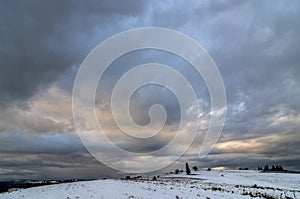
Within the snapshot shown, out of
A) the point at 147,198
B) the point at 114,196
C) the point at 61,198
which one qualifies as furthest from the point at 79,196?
the point at 147,198

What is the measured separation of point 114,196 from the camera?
2877 cm

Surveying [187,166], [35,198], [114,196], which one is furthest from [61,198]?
[187,166]

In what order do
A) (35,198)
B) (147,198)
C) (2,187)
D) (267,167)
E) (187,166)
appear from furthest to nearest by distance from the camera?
(267,167) < (187,166) < (2,187) < (35,198) < (147,198)

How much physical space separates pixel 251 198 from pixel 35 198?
23.5 metres

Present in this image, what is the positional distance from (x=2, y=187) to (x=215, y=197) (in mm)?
41845

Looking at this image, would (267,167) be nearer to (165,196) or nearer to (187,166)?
(187,166)

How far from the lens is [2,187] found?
50.9 meters

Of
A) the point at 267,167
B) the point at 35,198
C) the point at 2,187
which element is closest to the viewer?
the point at 35,198

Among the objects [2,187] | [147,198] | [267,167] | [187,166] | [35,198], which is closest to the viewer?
[147,198]

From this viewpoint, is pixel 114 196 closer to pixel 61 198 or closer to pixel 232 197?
pixel 61 198

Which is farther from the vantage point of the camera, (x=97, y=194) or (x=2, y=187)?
(x=2, y=187)

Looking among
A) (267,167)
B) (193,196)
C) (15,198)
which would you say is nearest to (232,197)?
(193,196)

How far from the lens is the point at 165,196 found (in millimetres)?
29000

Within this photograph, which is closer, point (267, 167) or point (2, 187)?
point (2, 187)
